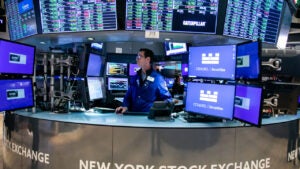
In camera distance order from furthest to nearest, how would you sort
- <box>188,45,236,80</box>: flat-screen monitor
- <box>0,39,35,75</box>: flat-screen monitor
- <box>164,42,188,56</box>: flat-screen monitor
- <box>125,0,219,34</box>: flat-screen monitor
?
<box>164,42,188,56</box>: flat-screen monitor, <box>125,0,219,34</box>: flat-screen monitor, <box>0,39,35,75</box>: flat-screen monitor, <box>188,45,236,80</box>: flat-screen monitor

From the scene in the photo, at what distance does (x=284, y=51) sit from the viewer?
174 inches

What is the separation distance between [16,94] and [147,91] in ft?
4.69

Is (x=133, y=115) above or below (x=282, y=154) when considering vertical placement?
above

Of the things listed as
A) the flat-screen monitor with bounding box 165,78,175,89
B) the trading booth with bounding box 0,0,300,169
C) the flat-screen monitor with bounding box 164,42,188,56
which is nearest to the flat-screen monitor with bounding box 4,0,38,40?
the trading booth with bounding box 0,0,300,169

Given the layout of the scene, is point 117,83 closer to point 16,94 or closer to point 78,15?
point 78,15

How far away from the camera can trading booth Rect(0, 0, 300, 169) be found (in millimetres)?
2670

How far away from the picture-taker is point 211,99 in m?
2.87

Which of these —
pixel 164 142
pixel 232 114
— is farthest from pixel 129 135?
pixel 232 114

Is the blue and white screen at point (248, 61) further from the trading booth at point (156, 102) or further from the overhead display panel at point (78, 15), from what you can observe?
the overhead display panel at point (78, 15)

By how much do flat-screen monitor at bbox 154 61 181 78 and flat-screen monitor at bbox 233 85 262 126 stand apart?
177 inches

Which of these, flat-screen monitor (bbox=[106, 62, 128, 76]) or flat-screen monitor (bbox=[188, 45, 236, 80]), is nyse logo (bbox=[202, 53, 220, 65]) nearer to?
flat-screen monitor (bbox=[188, 45, 236, 80])

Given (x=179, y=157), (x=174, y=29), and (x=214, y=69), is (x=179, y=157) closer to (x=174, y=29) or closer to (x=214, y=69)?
(x=214, y=69)

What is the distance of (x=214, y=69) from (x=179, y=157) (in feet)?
2.97

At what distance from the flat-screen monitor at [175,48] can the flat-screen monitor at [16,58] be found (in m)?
4.15
